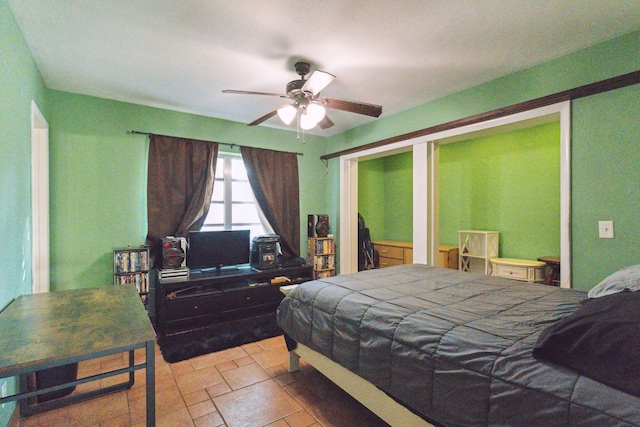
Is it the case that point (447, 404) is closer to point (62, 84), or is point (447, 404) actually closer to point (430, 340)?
point (430, 340)

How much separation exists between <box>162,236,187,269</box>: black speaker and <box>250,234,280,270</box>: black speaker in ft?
2.85

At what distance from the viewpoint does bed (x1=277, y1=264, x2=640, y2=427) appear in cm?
98

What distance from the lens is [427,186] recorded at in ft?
11.1

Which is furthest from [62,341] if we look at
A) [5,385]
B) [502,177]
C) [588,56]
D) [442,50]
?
[502,177]

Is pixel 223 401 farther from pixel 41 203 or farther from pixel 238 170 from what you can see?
pixel 238 170

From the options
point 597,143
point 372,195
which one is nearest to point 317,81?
point 597,143

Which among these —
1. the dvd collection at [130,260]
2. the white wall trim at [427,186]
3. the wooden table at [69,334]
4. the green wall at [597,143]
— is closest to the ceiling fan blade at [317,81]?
the white wall trim at [427,186]

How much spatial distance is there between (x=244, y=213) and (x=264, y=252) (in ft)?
2.32

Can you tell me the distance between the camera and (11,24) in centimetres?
182

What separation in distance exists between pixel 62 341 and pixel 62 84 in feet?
9.09

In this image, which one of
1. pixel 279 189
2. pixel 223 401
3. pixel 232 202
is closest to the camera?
pixel 223 401

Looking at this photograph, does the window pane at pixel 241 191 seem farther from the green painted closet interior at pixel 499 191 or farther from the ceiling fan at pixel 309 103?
the green painted closet interior at pixel 499 191

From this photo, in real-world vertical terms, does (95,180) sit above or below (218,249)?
above

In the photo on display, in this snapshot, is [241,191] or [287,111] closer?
[287,111]
